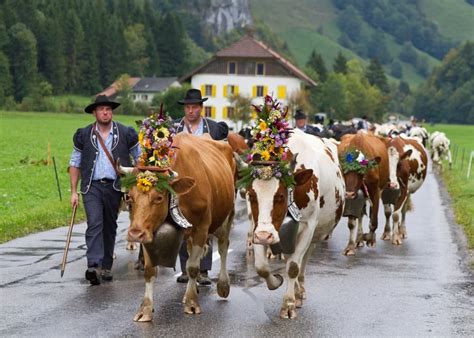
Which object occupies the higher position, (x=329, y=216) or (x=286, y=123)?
(x=286, y=123)

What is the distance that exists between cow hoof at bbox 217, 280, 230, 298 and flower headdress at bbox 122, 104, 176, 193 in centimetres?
166

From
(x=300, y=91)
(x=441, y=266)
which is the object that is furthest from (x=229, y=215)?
(x=300, y=91)

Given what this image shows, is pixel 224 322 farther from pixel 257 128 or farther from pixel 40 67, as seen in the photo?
pixel 40 67

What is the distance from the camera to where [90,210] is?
11.8 m

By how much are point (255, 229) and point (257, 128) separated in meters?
1.07

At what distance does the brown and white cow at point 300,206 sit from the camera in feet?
31.9

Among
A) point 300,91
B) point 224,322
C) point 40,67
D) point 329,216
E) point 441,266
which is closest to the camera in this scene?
point 224,322

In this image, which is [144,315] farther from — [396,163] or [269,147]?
[396,163]

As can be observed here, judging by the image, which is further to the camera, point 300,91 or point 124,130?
point 300,91

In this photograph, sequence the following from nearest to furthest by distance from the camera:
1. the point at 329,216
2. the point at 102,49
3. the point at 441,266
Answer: the point at 329,216 < the point at 441,266 < the point at 102,49

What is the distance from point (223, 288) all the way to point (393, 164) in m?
7.95

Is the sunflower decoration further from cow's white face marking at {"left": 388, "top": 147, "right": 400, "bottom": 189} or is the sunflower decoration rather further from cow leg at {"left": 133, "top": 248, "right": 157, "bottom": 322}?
cow's white face marking at {"left": 388, "top": 147, "right": 400, "bottom": 189}

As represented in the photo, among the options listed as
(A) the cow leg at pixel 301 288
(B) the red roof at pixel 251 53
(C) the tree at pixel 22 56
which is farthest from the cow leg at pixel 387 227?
(C) the tree at pixel 22 56

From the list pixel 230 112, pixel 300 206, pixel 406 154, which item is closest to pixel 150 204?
pixel 300 206
